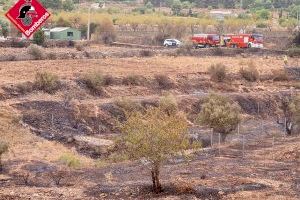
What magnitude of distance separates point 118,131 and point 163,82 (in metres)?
15.1

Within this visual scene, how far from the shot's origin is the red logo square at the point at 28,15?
26281 mm

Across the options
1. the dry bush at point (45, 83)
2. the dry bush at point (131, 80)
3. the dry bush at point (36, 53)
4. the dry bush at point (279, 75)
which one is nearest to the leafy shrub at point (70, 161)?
the dry bush at point (45, 83)

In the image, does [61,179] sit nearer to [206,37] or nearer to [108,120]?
[108,120]

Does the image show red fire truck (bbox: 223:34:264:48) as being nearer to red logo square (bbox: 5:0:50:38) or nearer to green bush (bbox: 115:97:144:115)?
green bush (bbox: 115:97:144:115)

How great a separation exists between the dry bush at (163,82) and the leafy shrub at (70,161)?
24.9 meters

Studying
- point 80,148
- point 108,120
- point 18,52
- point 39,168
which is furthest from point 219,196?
point 18,52

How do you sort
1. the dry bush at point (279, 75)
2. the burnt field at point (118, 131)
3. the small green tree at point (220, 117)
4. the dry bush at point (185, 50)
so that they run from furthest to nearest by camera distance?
the dry bush at point (185, 50)
the dry bush at point (279, 75)
the small green tree at point (220, 117)
the burnt field at point (118, 131)

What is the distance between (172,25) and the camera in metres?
112

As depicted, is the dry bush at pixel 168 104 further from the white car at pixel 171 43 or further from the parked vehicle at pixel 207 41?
the white car at pixel 171 43

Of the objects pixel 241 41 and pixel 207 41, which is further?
pixel 207 41

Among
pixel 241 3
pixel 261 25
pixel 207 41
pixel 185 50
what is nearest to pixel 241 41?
pixel 207 41

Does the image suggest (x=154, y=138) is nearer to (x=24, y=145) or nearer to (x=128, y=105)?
(x=24, y=145)

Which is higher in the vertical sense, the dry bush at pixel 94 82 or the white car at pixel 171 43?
the dry bush at pixel 94 82

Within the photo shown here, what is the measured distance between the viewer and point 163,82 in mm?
63562
